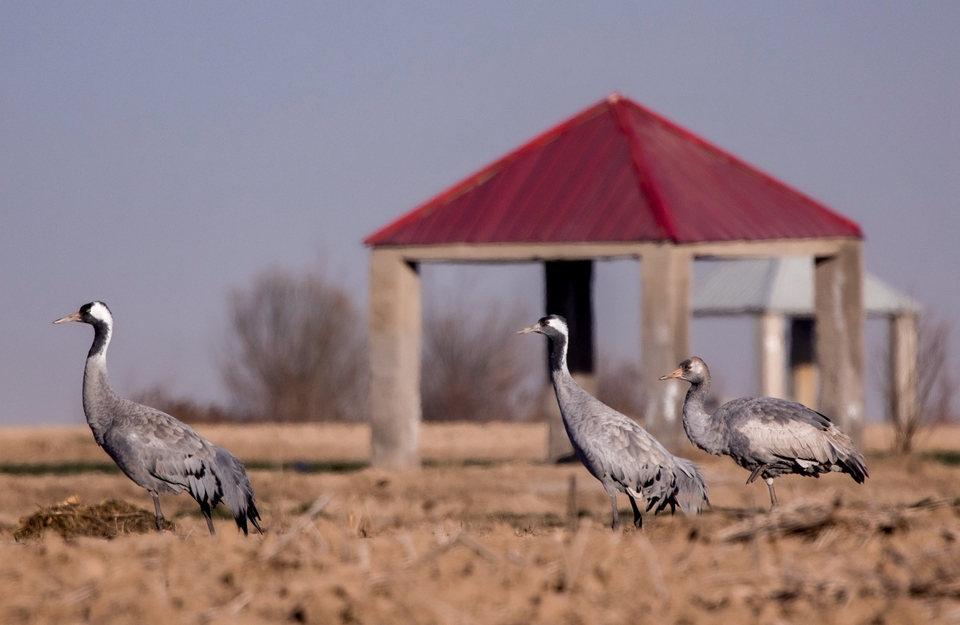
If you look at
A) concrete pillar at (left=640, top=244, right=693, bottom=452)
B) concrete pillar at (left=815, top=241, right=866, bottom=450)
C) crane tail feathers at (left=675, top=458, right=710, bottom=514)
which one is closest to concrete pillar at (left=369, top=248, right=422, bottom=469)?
concrete pillar at (left=640, top=244, right=693, bottom=452)

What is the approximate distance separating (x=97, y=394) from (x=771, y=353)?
2681 cm

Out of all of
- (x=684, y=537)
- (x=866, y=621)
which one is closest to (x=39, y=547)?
(x=684, y=537)

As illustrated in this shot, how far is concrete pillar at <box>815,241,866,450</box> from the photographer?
22.4m

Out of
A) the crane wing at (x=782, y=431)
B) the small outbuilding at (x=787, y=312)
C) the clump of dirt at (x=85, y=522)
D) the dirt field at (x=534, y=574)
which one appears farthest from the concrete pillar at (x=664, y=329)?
the small outbuilding at (x=787, y=312)

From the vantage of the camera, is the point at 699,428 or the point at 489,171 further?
the point at 489,171

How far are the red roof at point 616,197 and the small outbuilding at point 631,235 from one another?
24 millimetres

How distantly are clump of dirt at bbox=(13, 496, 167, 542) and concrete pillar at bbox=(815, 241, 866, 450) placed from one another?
13.4 metres

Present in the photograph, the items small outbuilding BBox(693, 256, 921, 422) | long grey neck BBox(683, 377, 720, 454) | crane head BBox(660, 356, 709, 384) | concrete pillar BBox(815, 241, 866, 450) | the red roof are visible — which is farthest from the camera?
small outbuilding BBox(693, 256, 921, 422)

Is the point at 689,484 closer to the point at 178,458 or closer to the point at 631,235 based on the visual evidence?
the point at 178,458

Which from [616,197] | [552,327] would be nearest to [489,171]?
[616,197]

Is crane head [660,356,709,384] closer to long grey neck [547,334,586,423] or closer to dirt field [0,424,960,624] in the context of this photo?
long grey neck [547,334,586,423]

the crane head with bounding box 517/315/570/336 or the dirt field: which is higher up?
the crane head with bounding box 517/315/570/336

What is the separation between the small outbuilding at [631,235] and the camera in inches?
811

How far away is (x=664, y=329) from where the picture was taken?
20.5 metres
